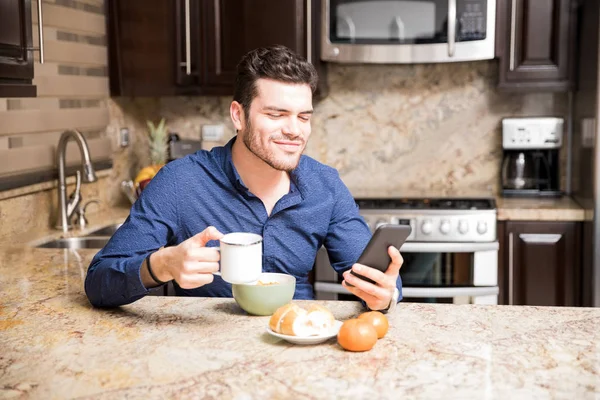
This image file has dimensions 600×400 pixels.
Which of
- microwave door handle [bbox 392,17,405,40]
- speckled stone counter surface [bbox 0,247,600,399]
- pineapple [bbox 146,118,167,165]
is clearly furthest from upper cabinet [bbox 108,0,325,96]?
speckled stone counter surface [bbox 0,247,600,399]

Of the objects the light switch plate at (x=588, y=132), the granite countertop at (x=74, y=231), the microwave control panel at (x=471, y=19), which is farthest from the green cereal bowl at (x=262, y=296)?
the microwave control panel at (x=471, y=19)

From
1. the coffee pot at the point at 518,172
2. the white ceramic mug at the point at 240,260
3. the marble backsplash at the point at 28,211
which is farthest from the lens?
the coffee pot at the point at 518,172

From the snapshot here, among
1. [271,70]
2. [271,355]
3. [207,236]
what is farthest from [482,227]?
[271,355]

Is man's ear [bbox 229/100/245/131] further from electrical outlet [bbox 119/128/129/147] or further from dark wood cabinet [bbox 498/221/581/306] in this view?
electrical outlet [bbox 119/128/129/147]

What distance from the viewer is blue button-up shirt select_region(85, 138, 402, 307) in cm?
213

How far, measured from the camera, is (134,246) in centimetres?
198

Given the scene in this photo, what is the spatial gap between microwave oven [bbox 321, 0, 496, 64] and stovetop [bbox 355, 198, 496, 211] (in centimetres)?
65

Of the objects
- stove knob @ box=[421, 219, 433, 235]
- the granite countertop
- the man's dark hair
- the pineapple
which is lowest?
stove knob @ box=[421, 219, 433, 235]

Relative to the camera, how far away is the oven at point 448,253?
3.45 metres

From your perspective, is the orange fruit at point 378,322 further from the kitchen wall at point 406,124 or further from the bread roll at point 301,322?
the kitchen wall at point 406,124

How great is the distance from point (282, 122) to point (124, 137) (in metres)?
2.19

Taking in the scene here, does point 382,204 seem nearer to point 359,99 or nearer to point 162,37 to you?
point 359,99

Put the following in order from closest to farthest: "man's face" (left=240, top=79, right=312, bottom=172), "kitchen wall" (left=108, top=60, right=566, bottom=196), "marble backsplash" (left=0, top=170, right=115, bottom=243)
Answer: "man's face" (left=240, top=79, right=312, bottom=172)
"marble backsplash" (left=0, top=170, right=115, bottom=243)
"kitchen wall" (left=108, top=60, right=566, bottom=196)

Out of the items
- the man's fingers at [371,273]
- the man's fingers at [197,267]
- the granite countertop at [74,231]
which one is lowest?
the granite countertop at [74,231]
